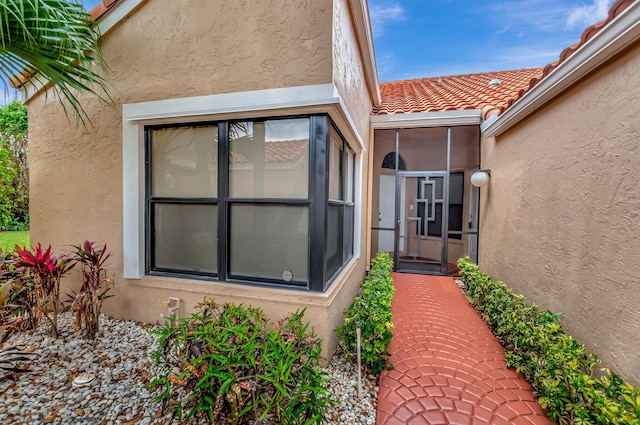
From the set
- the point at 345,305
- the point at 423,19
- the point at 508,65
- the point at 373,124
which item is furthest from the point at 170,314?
the point at 423,19

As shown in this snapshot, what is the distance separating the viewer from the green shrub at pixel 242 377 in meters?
2.38

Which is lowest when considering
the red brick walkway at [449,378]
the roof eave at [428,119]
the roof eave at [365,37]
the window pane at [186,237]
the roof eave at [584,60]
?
the red brick walkway at [449,378]

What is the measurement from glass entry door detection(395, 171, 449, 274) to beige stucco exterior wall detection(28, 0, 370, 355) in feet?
16.0

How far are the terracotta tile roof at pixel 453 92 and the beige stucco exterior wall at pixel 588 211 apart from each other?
120 inches

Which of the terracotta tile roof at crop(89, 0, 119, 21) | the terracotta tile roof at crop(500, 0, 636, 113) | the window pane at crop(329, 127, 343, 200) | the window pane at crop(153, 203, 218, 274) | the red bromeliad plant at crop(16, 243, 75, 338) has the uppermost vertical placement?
the terracotta tile roof at crop(89, 0, 119, 21)

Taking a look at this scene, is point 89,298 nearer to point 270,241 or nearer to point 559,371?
point 270,241

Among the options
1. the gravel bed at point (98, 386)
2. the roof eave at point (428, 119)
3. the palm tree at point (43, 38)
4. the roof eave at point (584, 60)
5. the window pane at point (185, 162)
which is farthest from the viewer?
the roof eave at point (428, 119)

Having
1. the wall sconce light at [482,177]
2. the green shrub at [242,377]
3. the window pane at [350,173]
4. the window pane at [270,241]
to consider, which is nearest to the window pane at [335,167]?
the window pane at [270,241]

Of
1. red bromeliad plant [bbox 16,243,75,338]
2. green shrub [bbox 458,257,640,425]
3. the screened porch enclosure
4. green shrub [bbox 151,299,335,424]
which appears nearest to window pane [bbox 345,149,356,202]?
the screened porch enclosure

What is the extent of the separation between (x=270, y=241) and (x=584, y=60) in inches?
198

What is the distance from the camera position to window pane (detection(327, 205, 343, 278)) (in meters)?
4.29

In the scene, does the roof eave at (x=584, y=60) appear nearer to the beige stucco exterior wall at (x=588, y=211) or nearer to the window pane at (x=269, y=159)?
the beige stucco exterior wall at (x=588, y=211)

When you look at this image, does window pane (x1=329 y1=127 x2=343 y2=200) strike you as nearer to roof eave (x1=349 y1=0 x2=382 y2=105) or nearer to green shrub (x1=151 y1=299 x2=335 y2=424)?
roof eave (x1=349 y1=0 x2=382 y2=105)

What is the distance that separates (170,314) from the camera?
4.38m
